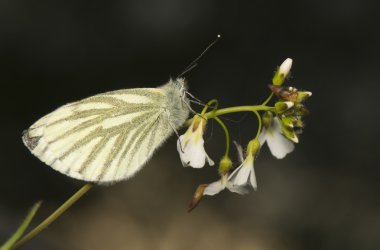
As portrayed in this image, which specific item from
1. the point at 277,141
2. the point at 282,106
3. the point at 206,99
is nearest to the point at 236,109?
the point at 282,106

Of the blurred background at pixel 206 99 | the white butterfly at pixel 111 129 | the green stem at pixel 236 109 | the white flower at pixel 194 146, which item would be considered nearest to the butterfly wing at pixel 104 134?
the white butterfly at pixel 111 129

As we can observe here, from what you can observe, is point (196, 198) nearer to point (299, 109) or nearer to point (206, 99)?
point (299, 109)

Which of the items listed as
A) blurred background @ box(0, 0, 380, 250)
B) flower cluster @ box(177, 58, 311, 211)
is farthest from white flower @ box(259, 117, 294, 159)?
blurred background @ box(0, 0, 380, 250)

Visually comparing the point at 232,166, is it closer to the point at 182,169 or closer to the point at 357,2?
the point at 182,169

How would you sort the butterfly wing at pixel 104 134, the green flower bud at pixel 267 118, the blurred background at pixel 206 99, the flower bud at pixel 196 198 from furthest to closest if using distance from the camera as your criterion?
the blurred background at pixel 206 99, the green flower bud at pixel 267 118, the butterfly wing at pixel 104 134, the flower bud at pixel 196 198

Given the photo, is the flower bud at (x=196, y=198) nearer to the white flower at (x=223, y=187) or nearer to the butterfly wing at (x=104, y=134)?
the white flower at (x=223, y=187)

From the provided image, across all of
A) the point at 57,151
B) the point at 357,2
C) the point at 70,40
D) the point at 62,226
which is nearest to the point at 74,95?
the point at 70,40
